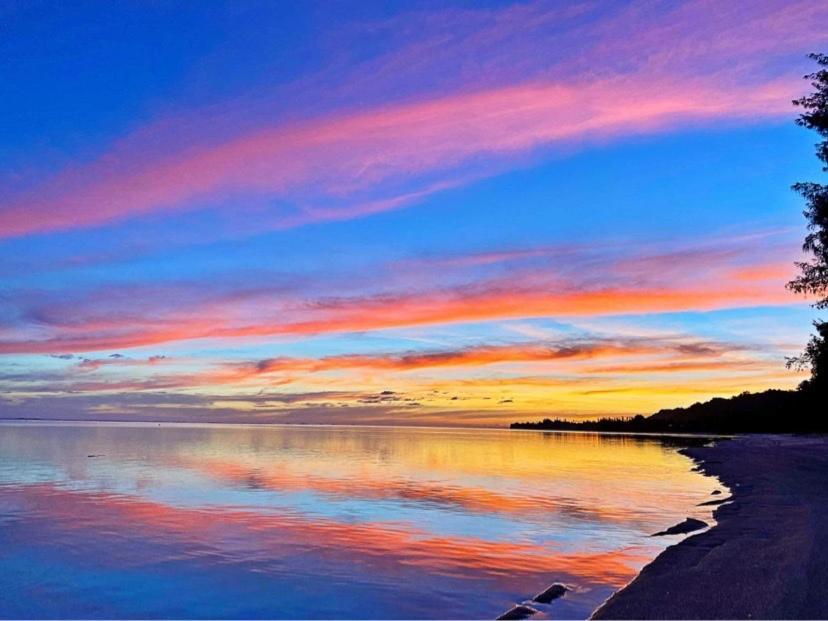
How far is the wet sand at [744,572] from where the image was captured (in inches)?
471

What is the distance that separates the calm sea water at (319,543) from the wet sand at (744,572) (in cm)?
127

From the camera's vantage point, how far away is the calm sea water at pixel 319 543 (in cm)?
1529

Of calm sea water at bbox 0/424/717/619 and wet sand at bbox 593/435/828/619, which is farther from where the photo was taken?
calm sea water at bbox 0/424/717/619

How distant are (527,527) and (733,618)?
13.6 m

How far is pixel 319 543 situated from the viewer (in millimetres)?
21766

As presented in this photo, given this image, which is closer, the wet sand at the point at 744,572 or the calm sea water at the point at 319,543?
the wet sand at the point at 744,572

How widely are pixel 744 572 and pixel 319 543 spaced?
12.2 metres

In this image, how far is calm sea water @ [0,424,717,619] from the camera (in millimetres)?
15289

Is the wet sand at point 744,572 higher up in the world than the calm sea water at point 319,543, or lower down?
higher up

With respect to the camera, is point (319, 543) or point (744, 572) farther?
point (319, 543)

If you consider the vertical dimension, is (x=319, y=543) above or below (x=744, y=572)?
below

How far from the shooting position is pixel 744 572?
14594 mm

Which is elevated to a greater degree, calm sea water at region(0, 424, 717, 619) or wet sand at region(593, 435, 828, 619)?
wet sand at region(593, 435, 828, 619)

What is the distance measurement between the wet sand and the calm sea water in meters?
1.27
